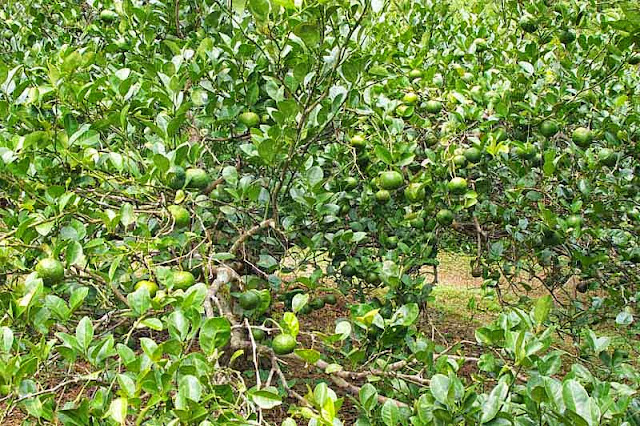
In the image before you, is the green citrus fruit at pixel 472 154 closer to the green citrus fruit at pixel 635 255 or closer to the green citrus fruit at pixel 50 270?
the green citrus fruit at pixel 635 255

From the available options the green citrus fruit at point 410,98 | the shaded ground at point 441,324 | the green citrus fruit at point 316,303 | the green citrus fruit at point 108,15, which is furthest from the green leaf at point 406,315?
the green citrus fruit at point 108,15

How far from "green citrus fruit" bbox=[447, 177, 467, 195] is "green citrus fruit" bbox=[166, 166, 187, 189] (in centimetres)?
99

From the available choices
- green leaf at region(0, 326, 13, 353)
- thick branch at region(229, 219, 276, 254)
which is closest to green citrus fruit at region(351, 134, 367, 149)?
thick branch at region(229, 219, 276, 254)

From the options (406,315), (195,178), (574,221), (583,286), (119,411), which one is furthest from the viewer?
(583,286)

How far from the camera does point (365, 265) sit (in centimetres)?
246

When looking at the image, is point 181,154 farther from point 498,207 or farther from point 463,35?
point 463,35

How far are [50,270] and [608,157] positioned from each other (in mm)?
2045

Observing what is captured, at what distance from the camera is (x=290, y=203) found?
2.38 metres

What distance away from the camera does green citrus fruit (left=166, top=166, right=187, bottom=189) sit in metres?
1.73

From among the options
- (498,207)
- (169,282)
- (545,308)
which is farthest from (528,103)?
(169,282)

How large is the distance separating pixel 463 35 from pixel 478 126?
3.88 feet

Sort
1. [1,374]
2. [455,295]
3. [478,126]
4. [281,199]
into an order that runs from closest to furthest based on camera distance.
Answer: [1,374] < [281,199] < [478,126] < [455,295]

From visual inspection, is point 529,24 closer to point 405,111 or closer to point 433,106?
point 433,106

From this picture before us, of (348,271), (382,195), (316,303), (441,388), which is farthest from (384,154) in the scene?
(441,388)
